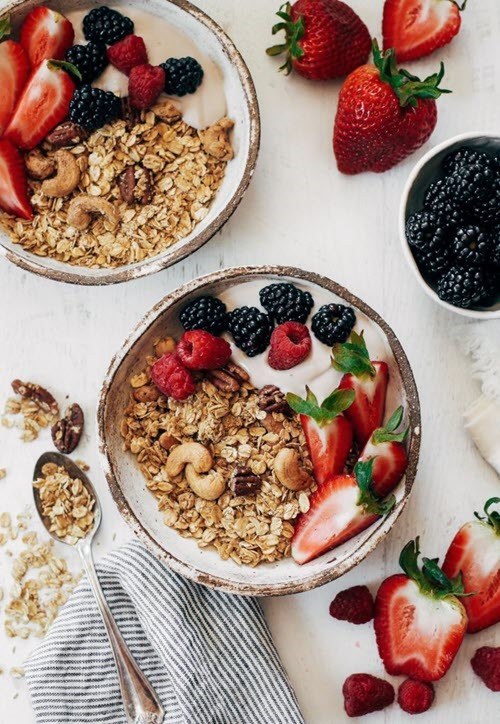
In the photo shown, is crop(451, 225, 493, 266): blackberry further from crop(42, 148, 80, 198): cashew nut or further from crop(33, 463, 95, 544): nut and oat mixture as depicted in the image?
crop(33, 463, 95, 544): nut and oat mixture

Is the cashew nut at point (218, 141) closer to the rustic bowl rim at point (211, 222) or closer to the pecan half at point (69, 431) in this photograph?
the rustic bowl rim at point (211, 222)

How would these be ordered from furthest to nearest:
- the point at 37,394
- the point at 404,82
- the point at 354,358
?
the point at 37,394
the point at 404,82
the point at 354,358

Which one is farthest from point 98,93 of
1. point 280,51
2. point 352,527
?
point 352,527

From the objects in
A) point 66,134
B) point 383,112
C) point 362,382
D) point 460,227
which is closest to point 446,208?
point 460,227

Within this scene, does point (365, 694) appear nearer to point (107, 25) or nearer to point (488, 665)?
point (488, 665)

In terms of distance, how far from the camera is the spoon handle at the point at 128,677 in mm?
1497

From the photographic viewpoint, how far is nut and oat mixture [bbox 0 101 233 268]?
58.9 inches

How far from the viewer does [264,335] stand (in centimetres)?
142

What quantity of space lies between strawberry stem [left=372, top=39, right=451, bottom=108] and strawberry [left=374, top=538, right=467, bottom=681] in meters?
0.70

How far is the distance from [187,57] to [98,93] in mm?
156

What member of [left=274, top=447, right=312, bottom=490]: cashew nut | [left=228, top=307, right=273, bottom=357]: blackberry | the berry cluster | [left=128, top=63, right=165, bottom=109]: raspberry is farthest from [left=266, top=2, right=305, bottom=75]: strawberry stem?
[left=274, top=447, right=312, bottom=490]: cashew nut

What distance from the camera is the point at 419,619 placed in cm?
147

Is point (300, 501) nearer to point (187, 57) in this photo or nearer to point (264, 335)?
point (264, 335)

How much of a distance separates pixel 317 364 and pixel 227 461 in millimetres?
206
